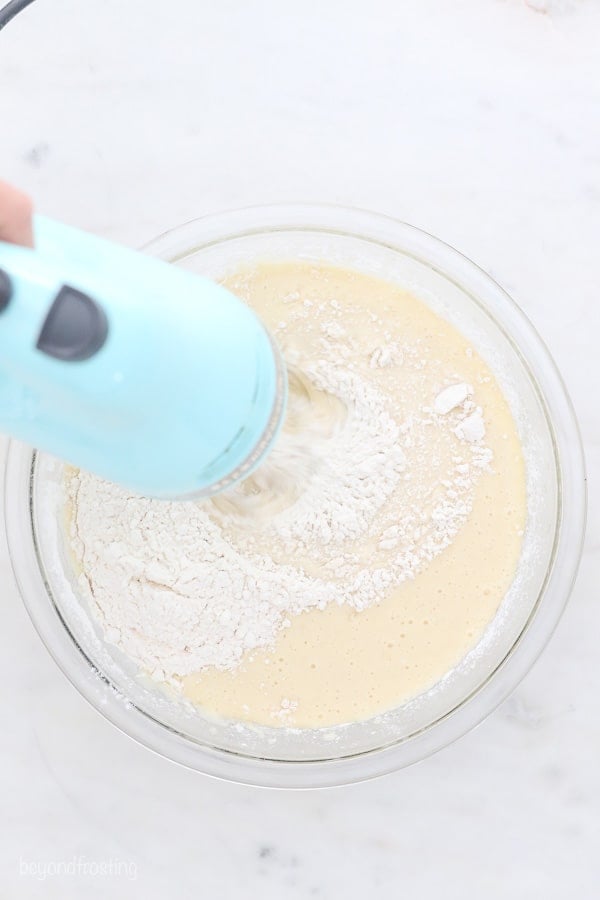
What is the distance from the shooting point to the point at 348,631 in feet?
3.35

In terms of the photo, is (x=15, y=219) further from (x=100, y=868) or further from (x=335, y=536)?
Result: (x=100, y=868)

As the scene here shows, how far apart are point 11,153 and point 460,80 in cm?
58

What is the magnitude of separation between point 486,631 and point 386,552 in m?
0.17

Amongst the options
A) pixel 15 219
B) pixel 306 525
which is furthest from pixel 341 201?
pixel 15 219

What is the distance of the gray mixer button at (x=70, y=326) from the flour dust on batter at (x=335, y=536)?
16.6 inches

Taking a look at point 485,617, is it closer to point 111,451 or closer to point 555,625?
point 555,625

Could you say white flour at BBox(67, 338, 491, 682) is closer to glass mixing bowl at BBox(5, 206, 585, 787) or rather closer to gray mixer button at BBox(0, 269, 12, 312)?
glass mixing bowl at BBox(5, 206, 585, 787)

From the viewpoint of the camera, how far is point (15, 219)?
648 mm

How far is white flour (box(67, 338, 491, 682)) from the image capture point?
994 millimetres

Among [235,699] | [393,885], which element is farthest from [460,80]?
[393,885]

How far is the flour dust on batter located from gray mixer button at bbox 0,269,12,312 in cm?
43

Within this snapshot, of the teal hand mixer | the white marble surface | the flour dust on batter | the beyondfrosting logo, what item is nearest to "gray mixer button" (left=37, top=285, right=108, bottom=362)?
the teal hand mixer

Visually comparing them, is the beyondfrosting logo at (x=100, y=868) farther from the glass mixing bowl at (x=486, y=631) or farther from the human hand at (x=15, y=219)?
the human hand at (x=15, y=219)

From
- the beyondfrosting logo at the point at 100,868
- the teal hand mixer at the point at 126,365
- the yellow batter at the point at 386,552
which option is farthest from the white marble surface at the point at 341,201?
the teal hand mixer at the point at 126,365
